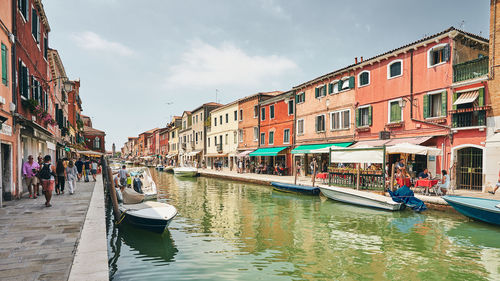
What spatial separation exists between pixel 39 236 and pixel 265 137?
89.0ft

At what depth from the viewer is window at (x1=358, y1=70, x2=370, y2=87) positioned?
68.0 ft

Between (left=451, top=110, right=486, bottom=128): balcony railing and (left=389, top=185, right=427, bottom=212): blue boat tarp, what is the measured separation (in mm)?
5325

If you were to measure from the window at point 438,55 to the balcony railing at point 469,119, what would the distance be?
3129 millimetres

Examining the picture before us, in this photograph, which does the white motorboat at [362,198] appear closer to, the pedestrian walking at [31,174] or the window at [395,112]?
the window at [395,112]

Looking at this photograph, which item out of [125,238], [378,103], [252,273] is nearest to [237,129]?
[378,103]

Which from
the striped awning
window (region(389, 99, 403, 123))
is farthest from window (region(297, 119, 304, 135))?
the striped awning

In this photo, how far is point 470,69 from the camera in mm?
15109

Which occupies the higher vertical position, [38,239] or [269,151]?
[269,151]

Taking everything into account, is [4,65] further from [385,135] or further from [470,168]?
[470,168]

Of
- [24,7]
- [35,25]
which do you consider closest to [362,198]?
[24,7]

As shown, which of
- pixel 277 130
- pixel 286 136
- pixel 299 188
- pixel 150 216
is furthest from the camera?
pixel 277 130

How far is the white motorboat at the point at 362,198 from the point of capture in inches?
503

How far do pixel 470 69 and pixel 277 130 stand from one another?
17.7m

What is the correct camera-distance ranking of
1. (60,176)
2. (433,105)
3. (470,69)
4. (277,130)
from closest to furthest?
(60,176) → (470,69) → (433,105) → (277,130)
